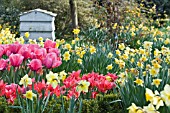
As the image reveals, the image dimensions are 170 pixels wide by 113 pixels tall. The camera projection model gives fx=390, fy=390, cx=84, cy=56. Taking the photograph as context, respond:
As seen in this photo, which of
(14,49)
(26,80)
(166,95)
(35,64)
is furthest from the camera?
(14,49)

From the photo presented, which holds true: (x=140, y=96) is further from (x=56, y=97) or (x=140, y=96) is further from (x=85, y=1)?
(x=85, y=1)

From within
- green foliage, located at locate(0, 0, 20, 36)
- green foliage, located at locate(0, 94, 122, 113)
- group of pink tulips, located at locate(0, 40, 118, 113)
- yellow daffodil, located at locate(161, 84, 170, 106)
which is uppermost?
yellow daffodil, located at locate(161, 84, 170, 106)

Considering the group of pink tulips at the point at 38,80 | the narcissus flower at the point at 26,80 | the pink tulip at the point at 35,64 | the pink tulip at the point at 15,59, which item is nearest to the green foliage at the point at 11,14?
the group of pink tulips at the point at 38,80

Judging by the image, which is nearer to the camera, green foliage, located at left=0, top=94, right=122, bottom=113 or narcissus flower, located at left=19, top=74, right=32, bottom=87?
narcissus flower, located at left=19, top=74, right=32, bottom=87

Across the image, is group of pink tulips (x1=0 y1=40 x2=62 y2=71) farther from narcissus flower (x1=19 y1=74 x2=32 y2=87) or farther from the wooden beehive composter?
the wooden beehive composter

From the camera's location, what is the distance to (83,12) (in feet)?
33.7

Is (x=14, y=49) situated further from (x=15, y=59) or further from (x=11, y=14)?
(x=11, y=14)

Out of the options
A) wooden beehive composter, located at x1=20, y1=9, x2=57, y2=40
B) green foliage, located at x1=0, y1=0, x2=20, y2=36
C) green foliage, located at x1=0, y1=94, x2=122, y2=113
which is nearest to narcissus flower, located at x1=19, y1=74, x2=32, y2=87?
green foliage, located at x1=0, y1=94, x2=122, y2=113

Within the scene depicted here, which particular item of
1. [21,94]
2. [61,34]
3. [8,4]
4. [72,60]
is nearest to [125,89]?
[21,94]

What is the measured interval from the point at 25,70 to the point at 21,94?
0.93 meters

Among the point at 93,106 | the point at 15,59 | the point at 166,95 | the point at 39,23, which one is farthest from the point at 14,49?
the point at 39,23

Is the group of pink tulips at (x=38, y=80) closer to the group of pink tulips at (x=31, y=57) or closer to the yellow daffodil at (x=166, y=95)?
the group of pink tulips at (x=31, y=57)

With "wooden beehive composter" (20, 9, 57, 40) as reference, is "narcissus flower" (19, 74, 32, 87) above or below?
above

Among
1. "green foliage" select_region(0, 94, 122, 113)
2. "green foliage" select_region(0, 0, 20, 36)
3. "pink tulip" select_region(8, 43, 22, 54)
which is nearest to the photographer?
"green foliage" select_region(0, 94, 122, 113)
